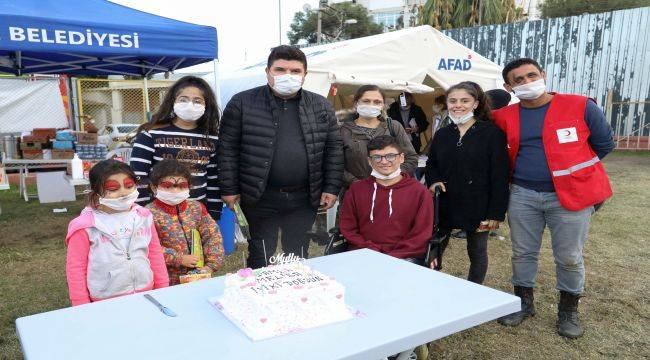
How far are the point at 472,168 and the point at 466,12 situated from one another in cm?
2176

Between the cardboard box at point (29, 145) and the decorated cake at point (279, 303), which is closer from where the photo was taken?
the decorated cake at point (279, 303)

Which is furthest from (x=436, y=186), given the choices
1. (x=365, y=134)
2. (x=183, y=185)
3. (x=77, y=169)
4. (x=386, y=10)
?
(x=386, y=10)

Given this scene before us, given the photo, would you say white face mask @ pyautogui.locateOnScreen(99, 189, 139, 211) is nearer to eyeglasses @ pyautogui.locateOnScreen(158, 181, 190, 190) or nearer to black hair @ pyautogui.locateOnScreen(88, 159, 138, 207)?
black hair @ pyautogui.locateOnScreen(88, 159, 138, 207)

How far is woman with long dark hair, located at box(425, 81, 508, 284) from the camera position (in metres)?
→ 2.99

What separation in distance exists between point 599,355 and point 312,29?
3618 cm

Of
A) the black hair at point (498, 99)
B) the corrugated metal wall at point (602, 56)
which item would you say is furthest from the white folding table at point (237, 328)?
the corrugated metal wall at point (602, 56)

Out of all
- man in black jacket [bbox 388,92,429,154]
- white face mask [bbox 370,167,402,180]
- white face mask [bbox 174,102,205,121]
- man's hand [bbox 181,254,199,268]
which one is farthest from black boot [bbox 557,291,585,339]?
man in black jacket [bbox 388,92,429,154]

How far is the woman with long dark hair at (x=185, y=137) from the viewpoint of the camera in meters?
2.69

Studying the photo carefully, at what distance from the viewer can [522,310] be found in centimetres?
324

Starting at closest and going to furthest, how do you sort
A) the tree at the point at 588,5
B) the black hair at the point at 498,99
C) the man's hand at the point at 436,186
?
1. the man's hand at the point at 436,186
2. the black hair at the point at 498,99
3. the tree at the point at 588,5

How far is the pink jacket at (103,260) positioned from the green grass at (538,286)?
45.1 inches

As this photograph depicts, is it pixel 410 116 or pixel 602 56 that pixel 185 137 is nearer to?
pixel 410 116

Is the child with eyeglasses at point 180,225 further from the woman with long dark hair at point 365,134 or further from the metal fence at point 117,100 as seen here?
the metal fence at point 117,100

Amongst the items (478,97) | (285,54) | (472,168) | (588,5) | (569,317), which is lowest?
(569,317)
